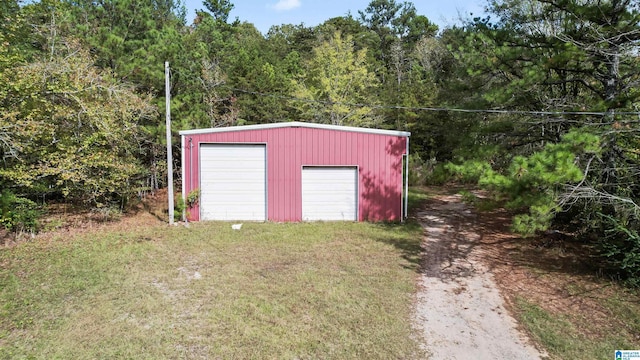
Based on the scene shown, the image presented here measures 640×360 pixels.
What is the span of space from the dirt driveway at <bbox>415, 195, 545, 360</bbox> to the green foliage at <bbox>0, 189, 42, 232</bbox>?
30.9ft

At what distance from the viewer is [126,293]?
19.7 feet

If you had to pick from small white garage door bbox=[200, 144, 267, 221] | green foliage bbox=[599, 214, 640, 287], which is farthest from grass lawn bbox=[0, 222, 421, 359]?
green foliage bbox=[599, 214, 640, 287]

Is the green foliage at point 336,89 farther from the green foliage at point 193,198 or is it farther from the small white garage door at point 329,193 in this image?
the green foliage at point 193,198

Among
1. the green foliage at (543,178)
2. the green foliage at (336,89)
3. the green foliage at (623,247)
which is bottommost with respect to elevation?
the green foliage at (623,247)

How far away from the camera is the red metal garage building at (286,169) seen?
464 inches

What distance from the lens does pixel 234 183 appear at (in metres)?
11.9

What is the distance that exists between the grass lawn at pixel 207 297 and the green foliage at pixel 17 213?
1.02m

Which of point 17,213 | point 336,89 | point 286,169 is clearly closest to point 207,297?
point 286,169

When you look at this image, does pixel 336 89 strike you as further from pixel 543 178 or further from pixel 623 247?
pixel 543 178

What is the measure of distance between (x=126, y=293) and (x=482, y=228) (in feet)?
31.4

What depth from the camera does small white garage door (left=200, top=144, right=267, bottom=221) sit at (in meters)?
11.8

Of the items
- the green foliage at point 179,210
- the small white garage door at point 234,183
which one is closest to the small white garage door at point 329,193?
the small white garage door at point 234,183

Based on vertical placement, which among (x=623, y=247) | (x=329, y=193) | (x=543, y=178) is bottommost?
(x=623, y=247)

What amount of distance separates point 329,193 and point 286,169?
60.5 inches
